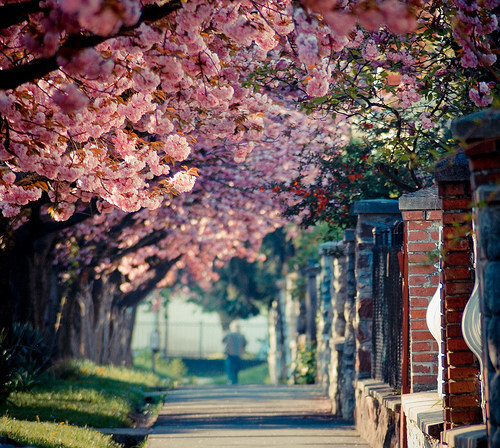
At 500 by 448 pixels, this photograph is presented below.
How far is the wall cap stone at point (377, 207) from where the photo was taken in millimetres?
10711

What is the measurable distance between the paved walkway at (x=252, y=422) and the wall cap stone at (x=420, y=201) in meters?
3.03

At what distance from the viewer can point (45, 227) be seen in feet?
43.6

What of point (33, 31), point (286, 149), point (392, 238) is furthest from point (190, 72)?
point (286, 149)

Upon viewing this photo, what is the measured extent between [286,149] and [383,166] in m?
7.77

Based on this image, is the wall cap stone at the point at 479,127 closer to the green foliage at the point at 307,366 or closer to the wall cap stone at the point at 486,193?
the wall cap stone at the point at 486,193

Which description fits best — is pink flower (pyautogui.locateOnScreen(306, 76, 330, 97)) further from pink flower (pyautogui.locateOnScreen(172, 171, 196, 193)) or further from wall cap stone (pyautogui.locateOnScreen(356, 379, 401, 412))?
wall cap stone (pyautogui.locateOnScreen(356, 379, 401, 412))

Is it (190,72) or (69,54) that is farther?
(190,72)

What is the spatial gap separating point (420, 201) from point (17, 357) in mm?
7772

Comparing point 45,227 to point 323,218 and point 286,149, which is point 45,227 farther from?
point 286,149

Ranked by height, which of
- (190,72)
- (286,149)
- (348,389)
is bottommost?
(348,389)

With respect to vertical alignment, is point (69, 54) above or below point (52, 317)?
above

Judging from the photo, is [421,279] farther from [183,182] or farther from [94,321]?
[94,321]

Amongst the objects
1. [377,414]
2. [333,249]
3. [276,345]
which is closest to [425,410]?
[377,414]

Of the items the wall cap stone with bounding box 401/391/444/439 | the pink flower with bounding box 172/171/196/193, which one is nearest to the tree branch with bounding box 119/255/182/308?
the pink flower with bounding box 172/171/196/193
